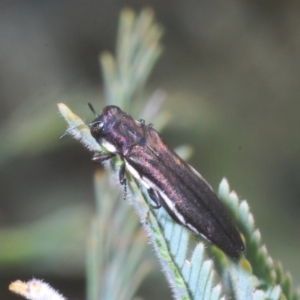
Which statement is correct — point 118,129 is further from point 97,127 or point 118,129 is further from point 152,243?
point 152,243

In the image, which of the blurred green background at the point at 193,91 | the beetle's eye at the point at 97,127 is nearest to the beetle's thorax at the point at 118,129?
the beetle's eye at the point at 97,127

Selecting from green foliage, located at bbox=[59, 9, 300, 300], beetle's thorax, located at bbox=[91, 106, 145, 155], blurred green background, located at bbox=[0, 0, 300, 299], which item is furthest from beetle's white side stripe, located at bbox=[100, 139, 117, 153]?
blurred green background, located at bbox=[0, 0, 300, 299]

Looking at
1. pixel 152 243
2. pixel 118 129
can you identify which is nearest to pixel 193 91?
pixel 118 129

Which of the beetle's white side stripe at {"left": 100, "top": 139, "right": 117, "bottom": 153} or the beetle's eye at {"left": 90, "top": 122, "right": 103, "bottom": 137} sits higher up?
the beetle's eye at {"left": 90, "top": 122, "right": 103, "bottom": 137}

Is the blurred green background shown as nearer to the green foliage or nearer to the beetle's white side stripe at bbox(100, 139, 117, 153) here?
the green foliage

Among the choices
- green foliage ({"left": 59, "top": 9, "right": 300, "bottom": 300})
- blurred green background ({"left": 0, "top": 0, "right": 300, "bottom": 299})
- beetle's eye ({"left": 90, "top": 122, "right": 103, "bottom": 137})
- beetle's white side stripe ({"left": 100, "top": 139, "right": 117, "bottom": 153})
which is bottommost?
green foliage ({"left": 59, "top": 9, "right": 300, "bottom": 300})

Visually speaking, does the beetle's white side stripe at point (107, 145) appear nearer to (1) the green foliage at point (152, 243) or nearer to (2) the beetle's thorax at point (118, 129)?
(2) the beetle's thorax at point (118, 129)

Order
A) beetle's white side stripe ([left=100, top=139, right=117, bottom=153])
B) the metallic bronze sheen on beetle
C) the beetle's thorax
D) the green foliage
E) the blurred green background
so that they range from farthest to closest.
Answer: the blurred green background
the beetle's thorax
beetle's white side stripe ([left=100, top=139, right=117, bottom=153])
the metallic bronze sheen on beetle
the green foliage

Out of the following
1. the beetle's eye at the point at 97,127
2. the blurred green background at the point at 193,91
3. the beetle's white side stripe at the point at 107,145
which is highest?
the blurred green background at the point at 193,91
